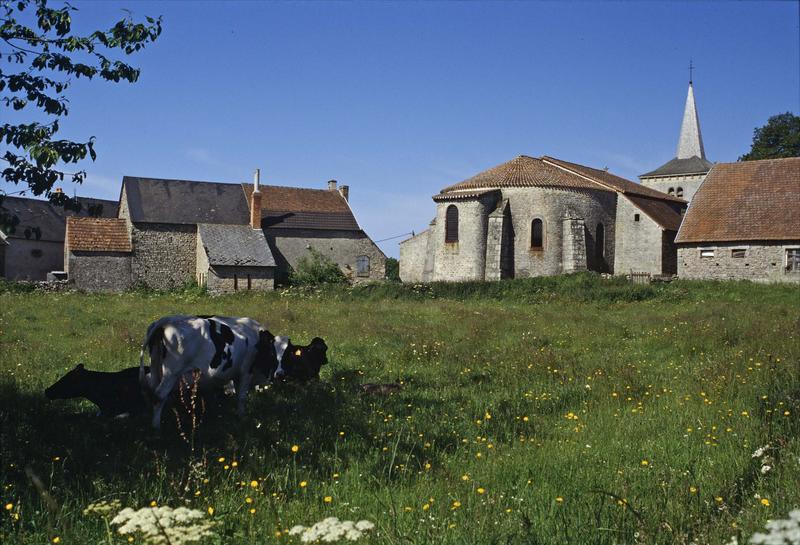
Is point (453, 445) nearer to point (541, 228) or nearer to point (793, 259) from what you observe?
point (793, 259)

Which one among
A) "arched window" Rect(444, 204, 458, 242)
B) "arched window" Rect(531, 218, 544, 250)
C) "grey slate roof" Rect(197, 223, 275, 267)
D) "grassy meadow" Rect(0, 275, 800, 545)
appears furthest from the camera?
"grey slate roof" Rect(197, 223, 275, 267)

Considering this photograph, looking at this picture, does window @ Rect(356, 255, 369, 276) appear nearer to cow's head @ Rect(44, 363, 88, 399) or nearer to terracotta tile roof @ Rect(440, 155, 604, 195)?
terracotta tile roof @ Rect(440, 155, 604, 195)

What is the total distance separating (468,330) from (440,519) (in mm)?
12866

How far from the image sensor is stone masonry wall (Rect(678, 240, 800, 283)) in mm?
35781

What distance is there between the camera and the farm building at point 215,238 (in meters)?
44.8

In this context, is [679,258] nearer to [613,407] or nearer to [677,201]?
[677,201]

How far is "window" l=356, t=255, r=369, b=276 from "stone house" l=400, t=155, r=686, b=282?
290 inches

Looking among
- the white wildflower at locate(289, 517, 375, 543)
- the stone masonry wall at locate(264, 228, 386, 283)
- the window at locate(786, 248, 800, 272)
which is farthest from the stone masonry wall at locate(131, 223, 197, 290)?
the white wildflower at locate(289, 517, 375, 543)

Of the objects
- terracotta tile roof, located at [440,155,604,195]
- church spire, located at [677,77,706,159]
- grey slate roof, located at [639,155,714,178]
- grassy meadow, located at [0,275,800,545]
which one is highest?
church spire, located at [677,77,706,159]

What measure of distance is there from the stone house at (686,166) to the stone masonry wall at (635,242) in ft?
76.1

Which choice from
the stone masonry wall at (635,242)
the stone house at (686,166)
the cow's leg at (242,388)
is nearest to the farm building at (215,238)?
the stone masonry wall at (635,242)

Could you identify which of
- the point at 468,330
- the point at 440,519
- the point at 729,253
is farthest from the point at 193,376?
the point at 729,253

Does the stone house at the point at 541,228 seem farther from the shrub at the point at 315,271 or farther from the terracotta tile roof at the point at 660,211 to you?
the shrub at the point at 315,271

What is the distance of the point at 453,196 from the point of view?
43594 mm
